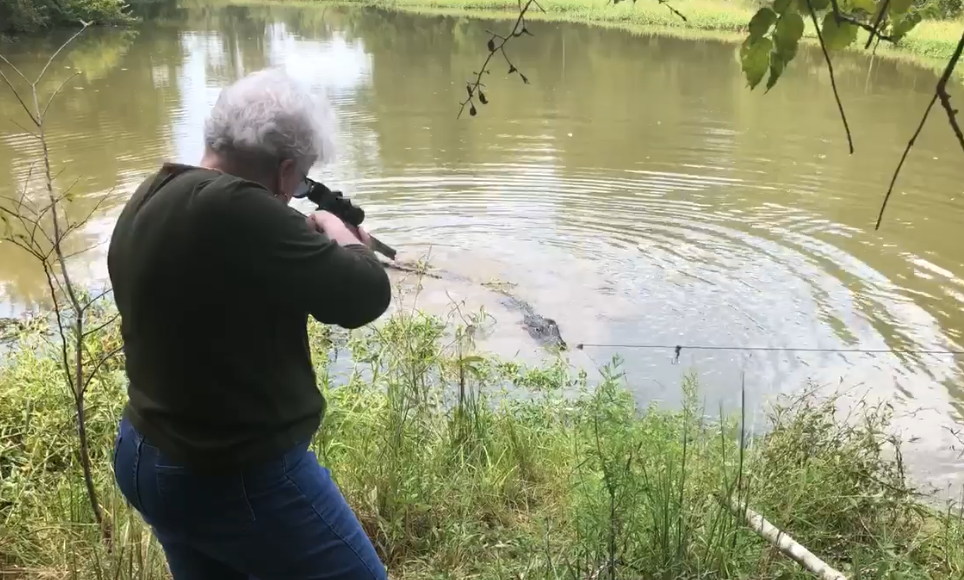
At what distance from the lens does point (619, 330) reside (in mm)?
6129

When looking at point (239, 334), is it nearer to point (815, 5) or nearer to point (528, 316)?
point (815, 5)

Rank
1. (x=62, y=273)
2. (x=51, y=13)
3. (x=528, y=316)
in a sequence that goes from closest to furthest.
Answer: (x=62, y=273)
(x=528, y=316)
(x=51, y=13)

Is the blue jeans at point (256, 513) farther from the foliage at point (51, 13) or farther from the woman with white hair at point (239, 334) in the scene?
the foliage at point (51, 13)

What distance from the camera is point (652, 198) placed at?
9.13 metres

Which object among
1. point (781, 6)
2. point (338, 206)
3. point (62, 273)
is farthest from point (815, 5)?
point (62, 273)

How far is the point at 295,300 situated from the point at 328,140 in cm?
37

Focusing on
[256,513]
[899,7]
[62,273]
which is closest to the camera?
[899,7]

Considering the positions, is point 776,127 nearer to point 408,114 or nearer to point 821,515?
point 408,114

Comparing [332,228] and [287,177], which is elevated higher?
[287,177]

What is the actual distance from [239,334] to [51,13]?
86.5ft

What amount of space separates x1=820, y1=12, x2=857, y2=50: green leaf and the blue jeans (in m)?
1.19

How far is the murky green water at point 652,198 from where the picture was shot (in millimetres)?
5914

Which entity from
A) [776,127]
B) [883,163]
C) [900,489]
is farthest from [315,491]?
[776,127]

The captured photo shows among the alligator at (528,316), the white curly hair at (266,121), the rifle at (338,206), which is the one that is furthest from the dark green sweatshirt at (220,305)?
the alligator at (528,316)
